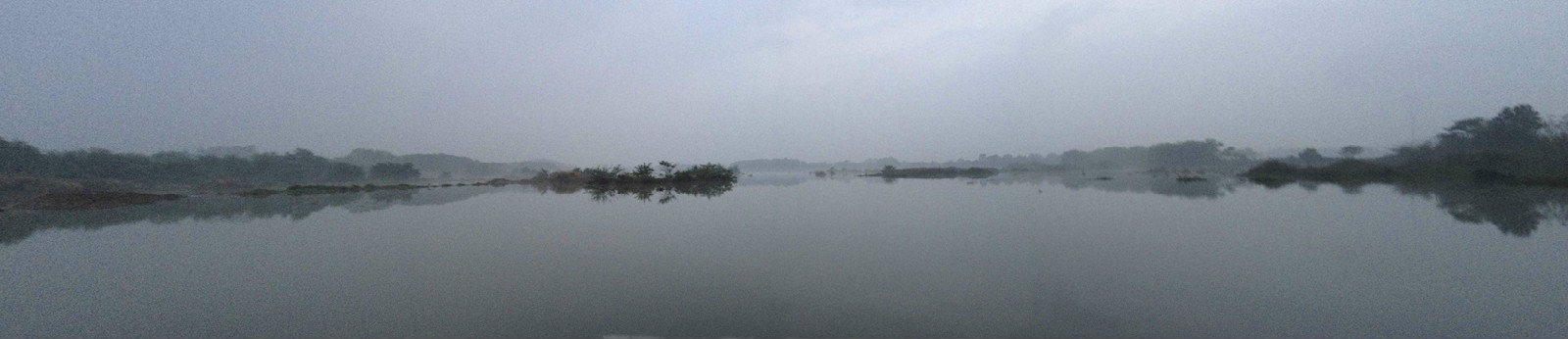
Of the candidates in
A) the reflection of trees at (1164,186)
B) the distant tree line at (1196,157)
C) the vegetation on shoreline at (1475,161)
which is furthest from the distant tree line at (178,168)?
the distant tree line at (1196,157)

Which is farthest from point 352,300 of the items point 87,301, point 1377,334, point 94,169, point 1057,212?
point 94,169

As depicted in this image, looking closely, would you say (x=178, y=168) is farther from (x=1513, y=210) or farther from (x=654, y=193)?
(x=1513, y=210)

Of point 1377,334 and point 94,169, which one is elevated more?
point 94,169

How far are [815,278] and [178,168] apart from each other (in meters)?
31.9

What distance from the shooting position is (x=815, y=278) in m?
4.21

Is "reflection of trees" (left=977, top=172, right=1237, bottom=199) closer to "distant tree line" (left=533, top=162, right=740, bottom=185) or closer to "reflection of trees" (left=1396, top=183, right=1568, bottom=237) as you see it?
"reflection of trees" (left=1396, top=183, right=1568, bottom=237)

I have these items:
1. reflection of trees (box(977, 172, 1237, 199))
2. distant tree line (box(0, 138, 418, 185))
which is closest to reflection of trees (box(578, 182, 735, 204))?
reflection of trees (box(977, 172, 1237, 199))

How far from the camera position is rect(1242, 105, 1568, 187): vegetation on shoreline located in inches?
656

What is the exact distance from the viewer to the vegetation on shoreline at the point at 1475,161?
1667cm

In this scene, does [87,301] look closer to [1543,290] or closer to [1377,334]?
[1377,334]

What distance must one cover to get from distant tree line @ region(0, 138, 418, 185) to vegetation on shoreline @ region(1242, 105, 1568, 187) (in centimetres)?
4088

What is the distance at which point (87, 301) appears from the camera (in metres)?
3.79

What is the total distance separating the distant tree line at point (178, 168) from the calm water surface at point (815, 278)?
17.2 metres

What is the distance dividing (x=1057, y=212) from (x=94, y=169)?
1224 inches
